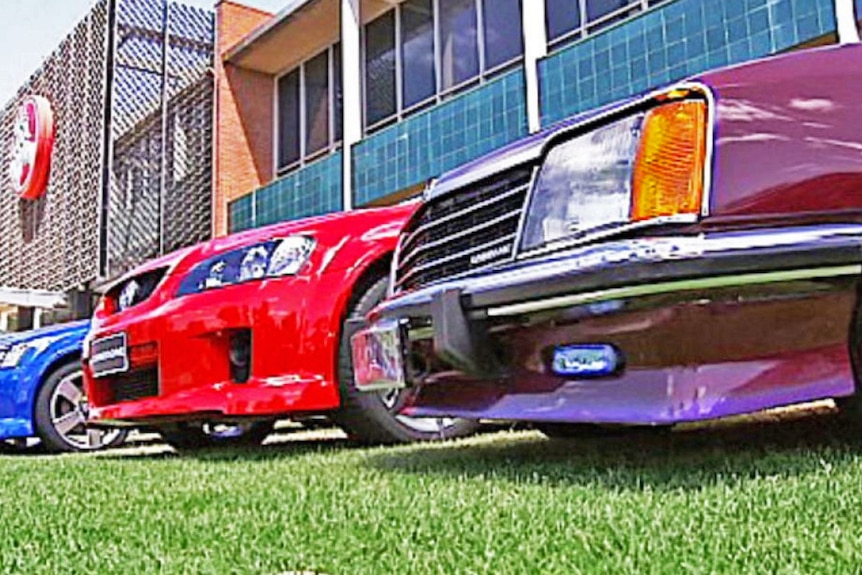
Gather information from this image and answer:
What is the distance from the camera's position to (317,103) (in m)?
16.6

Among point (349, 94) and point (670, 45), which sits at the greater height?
point (349, 94)

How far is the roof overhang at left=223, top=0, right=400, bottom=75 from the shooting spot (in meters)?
15.0

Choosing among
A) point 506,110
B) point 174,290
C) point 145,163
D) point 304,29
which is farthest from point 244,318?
point 145,163

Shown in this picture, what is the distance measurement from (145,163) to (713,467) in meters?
16.8

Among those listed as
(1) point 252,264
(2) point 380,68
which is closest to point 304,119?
(2) point 380,68

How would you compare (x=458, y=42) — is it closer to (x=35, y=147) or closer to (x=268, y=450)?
(x=268, y=450)

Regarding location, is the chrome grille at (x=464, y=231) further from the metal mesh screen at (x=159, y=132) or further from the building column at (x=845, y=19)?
the metal mesh screen at (x=159, y=132)

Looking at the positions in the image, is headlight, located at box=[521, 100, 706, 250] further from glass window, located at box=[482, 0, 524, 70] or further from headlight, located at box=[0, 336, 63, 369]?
glass window, located at box=[482, 0, 524, 70]

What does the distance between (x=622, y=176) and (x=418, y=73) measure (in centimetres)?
1182

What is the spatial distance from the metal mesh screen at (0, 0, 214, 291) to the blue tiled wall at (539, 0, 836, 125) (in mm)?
8678

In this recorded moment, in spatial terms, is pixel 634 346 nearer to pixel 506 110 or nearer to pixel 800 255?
pixel 800 255

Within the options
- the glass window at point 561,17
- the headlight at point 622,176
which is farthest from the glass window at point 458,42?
the headlight at point 622,176

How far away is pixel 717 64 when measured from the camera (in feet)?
29.9

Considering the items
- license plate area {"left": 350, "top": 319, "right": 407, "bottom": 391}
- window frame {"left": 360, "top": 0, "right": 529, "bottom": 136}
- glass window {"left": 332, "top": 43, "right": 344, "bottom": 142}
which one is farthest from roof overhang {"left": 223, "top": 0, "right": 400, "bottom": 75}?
license plate area {"left": 350, "top": 319, "right": 407, "bottom": 391}
